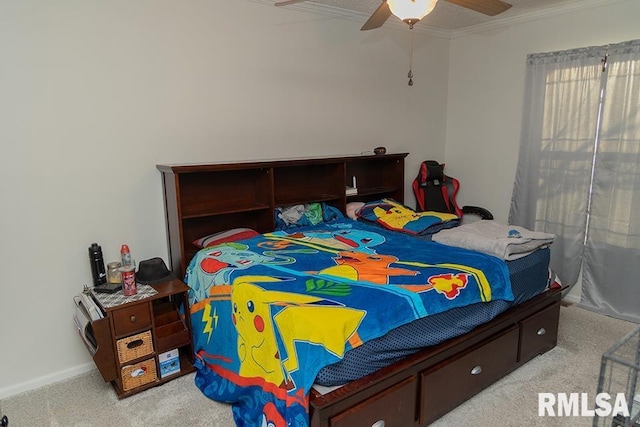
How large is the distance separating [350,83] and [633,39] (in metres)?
2.14

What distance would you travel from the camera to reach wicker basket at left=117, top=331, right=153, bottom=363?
7.68ft

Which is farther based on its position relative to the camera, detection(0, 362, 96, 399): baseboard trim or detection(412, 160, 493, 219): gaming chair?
detection(412, 160, 493, 219): gaming chair

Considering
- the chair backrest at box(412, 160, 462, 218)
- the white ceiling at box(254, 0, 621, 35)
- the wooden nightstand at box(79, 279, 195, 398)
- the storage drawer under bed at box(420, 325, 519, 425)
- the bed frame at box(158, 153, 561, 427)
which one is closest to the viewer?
the bed frame at box(158, 153, 561, 427)

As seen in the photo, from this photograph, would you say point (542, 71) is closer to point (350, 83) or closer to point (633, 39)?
point (633, 39)

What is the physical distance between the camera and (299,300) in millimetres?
1846

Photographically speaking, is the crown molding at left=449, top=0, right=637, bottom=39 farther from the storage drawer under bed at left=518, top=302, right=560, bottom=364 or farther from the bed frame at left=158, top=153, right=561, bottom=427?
the storage drawer under bed at left=518, top=302, right=560, bottom=364

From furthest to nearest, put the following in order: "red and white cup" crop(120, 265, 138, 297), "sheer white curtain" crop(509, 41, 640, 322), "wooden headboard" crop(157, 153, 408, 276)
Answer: "sheer white curtain" crop(509, 41, 640, 322), "wooden headboard" crop(157, 153, 408, 276), "red and white cup" crop(120, 265, 138, 297)

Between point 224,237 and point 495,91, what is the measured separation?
2.93 m

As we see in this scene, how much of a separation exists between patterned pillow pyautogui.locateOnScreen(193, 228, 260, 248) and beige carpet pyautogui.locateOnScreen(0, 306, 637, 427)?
870 mm

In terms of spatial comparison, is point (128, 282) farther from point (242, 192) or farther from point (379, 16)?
point (379, 16)

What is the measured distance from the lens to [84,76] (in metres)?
2.51

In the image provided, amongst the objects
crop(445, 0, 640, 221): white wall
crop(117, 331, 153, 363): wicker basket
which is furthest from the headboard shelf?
crop(445, 0, 640, 221): white wall

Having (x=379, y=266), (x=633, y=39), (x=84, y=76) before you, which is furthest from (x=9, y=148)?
(x=633, y=39)

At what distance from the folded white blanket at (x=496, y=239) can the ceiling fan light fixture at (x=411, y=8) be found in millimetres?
1374
